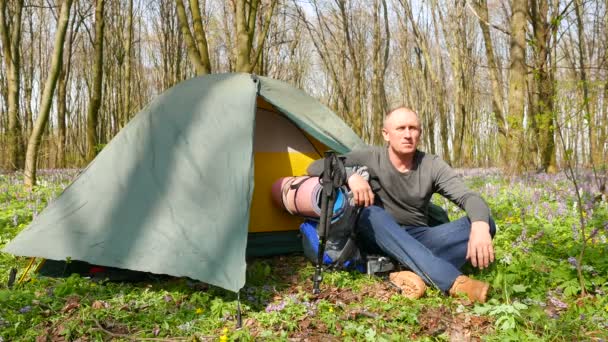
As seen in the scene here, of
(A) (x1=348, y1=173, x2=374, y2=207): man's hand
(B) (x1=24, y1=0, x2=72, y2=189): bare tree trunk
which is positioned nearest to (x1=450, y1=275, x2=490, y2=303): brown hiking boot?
(A) (x1=348, y1=173, x2=374, y2=207): man's hand

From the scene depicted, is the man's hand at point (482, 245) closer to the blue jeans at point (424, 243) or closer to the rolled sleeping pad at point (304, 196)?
the blue jeans at point (424, 243)

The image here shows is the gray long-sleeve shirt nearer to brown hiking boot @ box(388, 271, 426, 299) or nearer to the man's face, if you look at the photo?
the man's face

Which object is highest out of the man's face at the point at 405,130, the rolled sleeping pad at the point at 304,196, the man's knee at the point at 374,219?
the man's face at the point at 405,130

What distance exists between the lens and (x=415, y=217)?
11.9ft

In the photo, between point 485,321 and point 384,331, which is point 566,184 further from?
point 384,331

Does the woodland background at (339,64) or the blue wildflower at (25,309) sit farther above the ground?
the woodland background at (339,64)

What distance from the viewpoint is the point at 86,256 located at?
127 inches

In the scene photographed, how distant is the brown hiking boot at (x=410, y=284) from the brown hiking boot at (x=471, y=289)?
208 millimetres

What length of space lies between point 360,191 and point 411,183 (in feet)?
1.73

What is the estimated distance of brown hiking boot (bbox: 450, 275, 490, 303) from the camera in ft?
9.64

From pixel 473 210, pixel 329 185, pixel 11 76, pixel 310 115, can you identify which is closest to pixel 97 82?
pixel 11 76

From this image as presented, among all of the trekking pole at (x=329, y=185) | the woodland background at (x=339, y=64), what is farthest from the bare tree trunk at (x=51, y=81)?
the trekking pole at (x=329, y=185)

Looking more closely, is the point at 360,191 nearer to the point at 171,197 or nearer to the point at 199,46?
the point at 171,197

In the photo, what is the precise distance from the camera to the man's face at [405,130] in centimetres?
339
